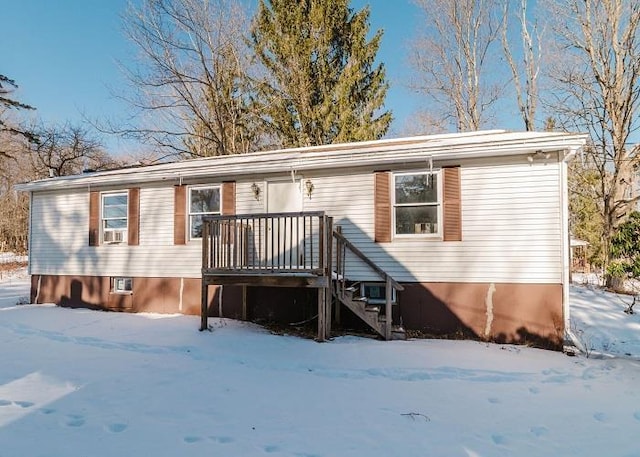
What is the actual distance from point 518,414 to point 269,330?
15.8 feet

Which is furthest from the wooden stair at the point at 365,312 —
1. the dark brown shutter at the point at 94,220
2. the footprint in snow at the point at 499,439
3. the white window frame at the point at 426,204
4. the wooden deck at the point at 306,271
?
the dark brown shutter at the point at 94,220

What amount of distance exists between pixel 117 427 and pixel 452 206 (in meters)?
6.28

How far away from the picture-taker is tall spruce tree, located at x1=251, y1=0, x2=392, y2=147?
17859 millimetres

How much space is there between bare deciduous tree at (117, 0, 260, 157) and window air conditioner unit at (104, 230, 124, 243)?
858 centimetres

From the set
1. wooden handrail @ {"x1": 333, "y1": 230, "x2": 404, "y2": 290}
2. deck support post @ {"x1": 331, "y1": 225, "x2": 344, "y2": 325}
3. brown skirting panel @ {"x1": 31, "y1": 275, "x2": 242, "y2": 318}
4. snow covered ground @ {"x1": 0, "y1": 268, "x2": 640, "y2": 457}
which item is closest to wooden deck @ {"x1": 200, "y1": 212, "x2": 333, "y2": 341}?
deck support post @ {"x1": 331, "y1": 225, "x2": 344, "y2": 325}

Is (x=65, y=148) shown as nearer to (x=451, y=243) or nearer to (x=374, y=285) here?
(x=374, y=285)

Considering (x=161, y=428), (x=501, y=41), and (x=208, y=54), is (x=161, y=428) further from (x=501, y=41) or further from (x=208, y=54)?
(x=501, y=41)

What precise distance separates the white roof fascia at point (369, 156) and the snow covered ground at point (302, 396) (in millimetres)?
3399

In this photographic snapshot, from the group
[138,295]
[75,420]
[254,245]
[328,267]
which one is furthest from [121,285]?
[75,420]

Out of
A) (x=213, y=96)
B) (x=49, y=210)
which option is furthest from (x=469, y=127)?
(x=49, y=210)

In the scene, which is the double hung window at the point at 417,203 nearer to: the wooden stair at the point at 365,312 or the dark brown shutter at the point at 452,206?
the dark brown shutter at the point at 452,206

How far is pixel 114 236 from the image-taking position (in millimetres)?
10422

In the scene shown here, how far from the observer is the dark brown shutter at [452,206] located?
7641 millimetres

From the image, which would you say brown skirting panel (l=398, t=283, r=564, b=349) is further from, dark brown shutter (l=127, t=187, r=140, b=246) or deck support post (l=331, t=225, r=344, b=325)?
dark brown shutter (l=127, t=187, r=140, b=246)
